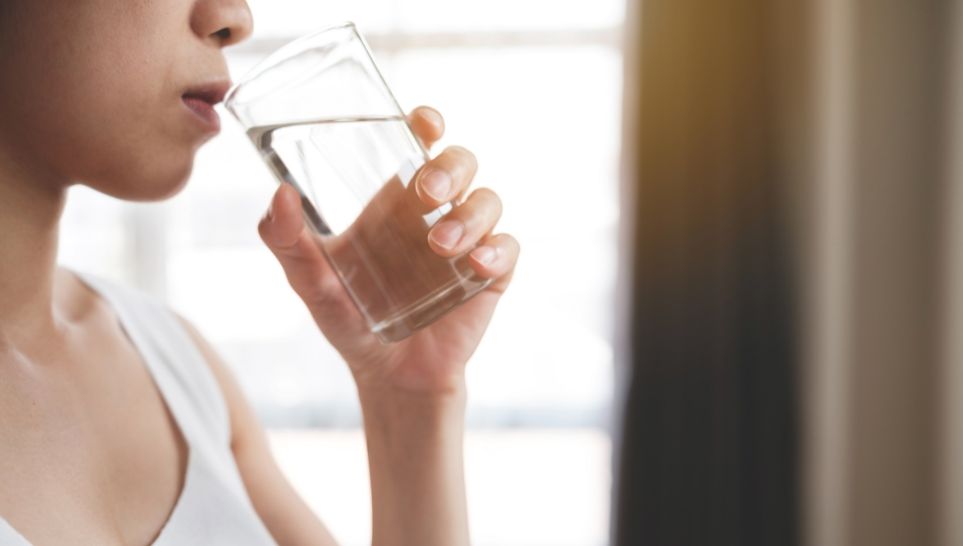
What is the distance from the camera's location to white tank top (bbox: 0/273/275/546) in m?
0.80

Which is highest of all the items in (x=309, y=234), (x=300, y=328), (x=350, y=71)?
(x=350, y=71)

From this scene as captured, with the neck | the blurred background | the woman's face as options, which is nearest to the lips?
the woman's face

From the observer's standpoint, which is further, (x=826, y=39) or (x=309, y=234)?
(x=826, y=39)

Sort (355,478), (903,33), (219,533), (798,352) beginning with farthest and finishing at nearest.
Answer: (355,478) < (798,352) < (903,33) < (219,533)

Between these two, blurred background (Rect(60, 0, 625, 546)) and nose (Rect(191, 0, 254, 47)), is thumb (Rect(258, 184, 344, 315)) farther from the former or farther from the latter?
blurred background (Rect(60, 0, 625, 546))

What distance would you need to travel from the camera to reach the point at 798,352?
2.39 m

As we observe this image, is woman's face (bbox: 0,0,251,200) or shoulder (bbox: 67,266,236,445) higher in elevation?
woman's face (bbox: 0,0,251,200)

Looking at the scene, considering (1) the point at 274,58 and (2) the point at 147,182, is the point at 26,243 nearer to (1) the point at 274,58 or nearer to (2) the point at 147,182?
(2) the point at 147,182

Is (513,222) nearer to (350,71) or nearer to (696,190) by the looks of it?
(696,190)

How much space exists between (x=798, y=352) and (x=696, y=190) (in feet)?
1.64

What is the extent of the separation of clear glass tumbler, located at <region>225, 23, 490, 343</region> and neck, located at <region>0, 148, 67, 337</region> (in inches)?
7.7

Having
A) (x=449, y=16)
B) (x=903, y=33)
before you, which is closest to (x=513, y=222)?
(x=449, y=16)

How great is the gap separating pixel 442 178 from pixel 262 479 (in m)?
0.43

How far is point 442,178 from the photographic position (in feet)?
2.36
